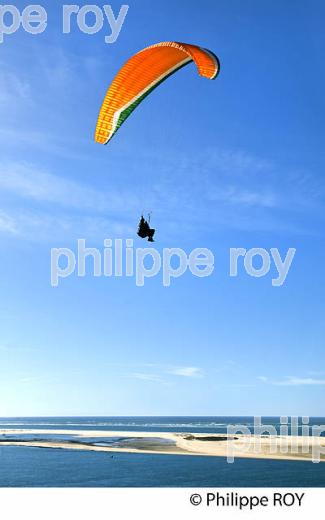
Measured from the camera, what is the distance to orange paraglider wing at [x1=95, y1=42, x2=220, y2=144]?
16422 mm

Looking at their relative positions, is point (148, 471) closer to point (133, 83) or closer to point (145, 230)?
point (145, 230)

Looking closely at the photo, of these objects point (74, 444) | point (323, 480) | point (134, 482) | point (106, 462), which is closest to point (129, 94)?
point (134, 482)

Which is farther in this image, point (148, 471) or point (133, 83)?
point (148, 471)

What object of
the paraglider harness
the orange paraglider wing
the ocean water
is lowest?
the ocean water

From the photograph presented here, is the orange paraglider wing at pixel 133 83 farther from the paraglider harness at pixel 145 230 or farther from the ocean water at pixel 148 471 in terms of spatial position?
the ocean water at pixel 148 471

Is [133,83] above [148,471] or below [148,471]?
above

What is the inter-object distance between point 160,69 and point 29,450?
114 ft

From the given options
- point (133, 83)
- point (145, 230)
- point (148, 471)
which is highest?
point (133, 83)

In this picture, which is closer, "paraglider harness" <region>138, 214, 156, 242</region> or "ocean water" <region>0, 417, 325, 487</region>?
"paraglider harness" <region>138, 214, 156, 242</region>

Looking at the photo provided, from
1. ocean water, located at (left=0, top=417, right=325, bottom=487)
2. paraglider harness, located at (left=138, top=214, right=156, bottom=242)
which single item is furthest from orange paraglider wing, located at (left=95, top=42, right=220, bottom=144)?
ocean water, located at (left=0, top=417, right=325, bottom=487)

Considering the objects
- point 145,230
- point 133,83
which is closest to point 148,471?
point 145,230

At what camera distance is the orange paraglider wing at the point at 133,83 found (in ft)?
53.9

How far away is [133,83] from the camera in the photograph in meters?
16.8

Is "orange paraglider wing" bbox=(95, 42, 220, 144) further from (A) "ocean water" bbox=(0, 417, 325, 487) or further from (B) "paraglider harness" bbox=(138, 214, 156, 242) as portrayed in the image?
(A) "ocean water" bbox=(0, 417, 325, 487)
